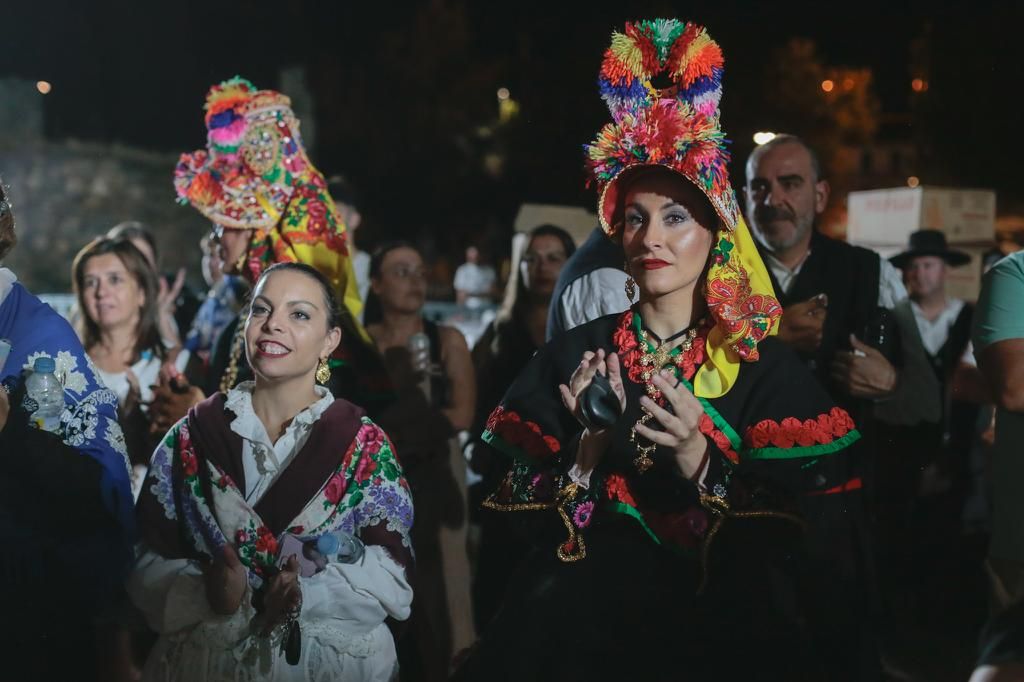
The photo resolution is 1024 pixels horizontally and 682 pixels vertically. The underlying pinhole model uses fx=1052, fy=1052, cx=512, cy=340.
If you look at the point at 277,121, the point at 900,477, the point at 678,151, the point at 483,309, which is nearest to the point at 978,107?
the point at 483,309

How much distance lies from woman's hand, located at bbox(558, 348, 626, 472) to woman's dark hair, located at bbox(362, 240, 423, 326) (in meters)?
2.77

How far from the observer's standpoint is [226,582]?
2869mm

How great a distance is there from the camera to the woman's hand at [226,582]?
9.42 ft

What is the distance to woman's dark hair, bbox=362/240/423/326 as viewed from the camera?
210 inches

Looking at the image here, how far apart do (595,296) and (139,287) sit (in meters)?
2.52

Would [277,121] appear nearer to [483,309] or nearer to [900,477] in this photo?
[900,477]

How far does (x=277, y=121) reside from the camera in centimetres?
466

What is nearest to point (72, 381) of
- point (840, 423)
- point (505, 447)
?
point (505, 447)

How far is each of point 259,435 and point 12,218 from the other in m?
1.07

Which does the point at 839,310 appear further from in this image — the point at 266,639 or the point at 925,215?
the point at 925,215

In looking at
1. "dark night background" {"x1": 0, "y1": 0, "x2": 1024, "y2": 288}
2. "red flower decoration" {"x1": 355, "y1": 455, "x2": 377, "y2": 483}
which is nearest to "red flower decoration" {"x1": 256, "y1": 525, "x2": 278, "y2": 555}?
"red flower decoration" {"x1": 355, "y1": 455, "x2": 377, "y2": 483}

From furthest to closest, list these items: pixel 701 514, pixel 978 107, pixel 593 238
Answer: pixel 978 107 < pixel 593 238 < pixel 701 514

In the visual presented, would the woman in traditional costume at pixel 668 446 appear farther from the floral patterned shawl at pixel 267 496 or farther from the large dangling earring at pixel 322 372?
the large dangling earring at pixel 322 372

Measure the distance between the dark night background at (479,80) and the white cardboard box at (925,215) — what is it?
1391 mm
